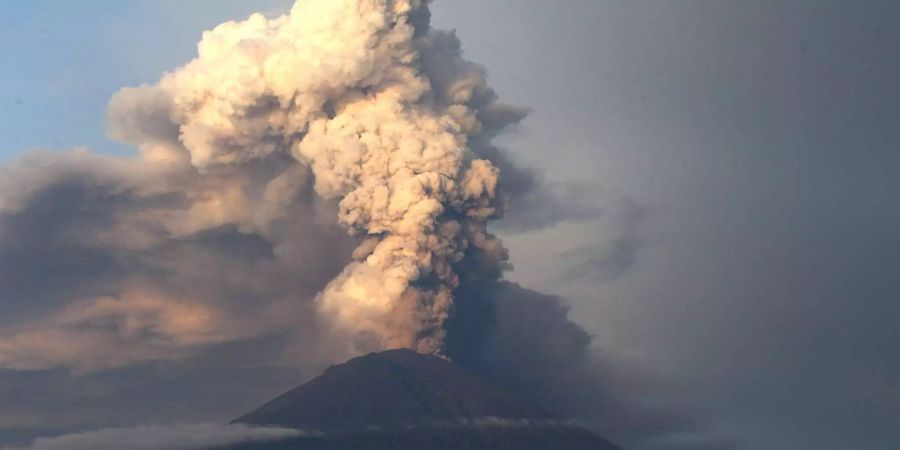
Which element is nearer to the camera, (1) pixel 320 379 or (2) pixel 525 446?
(2) pixel 525 446

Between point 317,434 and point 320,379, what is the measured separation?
8.86 m

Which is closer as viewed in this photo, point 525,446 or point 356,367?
point 525,446

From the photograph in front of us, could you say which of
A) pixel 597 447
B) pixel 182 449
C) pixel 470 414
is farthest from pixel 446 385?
pixel 182 449

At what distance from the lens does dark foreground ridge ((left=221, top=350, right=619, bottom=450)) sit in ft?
351

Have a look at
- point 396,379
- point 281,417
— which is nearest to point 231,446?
point 281,417

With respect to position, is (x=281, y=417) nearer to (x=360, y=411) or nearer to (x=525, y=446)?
(x=360, y=411)

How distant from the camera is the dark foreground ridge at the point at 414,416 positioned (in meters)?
107

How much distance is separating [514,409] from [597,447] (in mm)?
6255

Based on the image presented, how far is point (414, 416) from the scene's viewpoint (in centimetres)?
11006

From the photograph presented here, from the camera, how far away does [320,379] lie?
11600cm

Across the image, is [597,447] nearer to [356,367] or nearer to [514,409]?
[514,409]

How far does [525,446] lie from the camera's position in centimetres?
10781

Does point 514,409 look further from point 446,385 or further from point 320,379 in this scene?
point 320,379

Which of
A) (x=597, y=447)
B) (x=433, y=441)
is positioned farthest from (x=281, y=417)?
(x=597, y=447)
